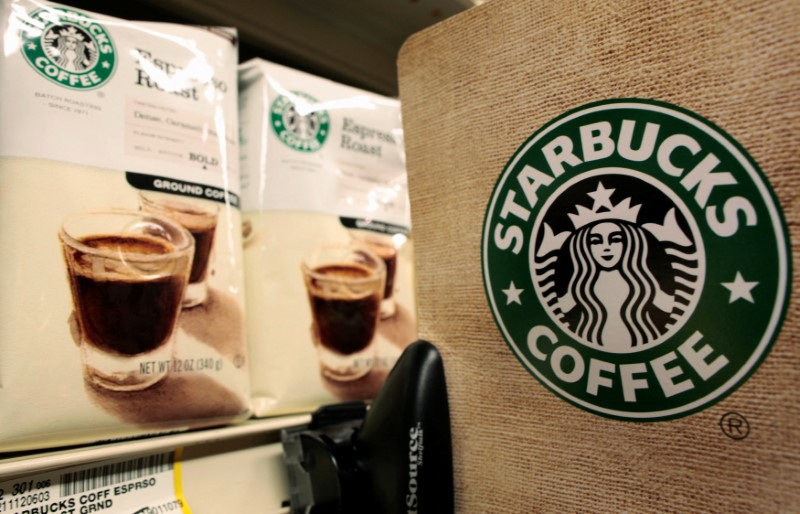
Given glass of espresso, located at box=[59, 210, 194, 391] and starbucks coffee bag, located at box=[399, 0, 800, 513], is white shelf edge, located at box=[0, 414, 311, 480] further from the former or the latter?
starbucks coffee bag, located at box=[399, 0, 800, 513]

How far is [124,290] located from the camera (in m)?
0.57

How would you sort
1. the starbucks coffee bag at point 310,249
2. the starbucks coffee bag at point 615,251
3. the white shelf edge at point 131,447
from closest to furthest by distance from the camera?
the starbucks coffee bag at point 615,251
the white shelf edge at point 131,447
the starbucks coffee bag at point 310,249

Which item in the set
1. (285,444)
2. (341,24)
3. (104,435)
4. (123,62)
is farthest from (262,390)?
(341,24)

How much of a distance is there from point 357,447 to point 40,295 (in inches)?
13.3

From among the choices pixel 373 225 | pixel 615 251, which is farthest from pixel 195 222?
pixel 615 251

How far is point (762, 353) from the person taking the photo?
0.35 m

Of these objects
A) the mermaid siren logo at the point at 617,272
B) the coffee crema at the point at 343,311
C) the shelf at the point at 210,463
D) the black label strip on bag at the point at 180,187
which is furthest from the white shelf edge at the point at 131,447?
the mermaid siren logo at the point at 617,272

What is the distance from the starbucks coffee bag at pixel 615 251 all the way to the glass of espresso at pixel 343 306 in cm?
25

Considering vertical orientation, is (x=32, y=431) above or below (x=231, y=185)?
below

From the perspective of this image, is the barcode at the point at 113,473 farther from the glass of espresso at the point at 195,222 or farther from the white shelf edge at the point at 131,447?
the glass of espresso at the point at 195,222

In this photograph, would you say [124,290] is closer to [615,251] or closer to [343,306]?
[343,306]

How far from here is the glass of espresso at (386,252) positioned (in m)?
0.81

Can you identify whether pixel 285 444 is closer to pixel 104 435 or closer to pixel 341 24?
pixel 104 435

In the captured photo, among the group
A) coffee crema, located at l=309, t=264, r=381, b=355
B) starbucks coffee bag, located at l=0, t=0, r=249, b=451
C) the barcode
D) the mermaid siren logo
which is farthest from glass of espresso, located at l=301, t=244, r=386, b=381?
the mermaid siren logo
